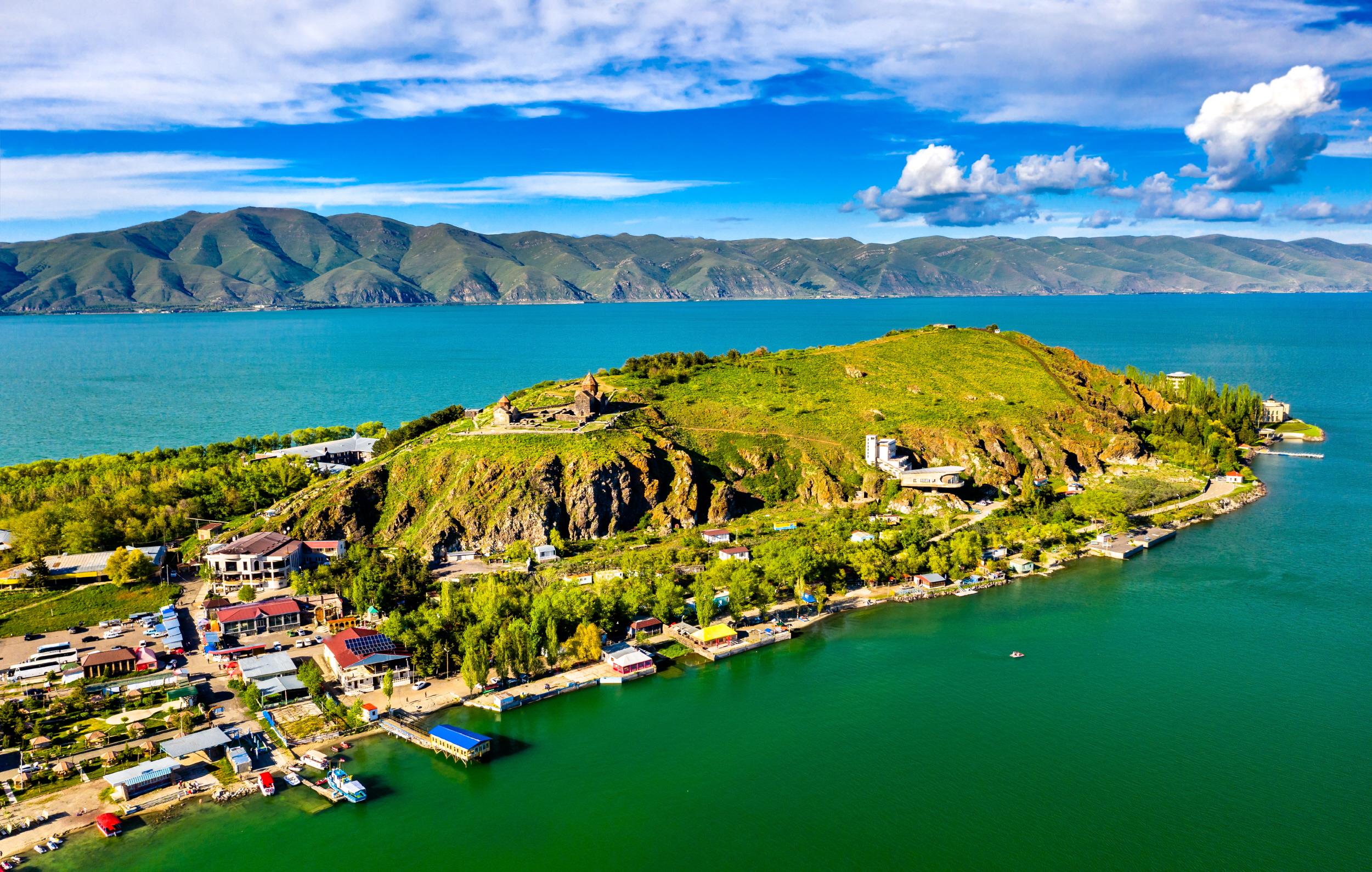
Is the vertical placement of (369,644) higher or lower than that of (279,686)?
higher

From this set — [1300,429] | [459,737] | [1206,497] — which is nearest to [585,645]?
[459,737]

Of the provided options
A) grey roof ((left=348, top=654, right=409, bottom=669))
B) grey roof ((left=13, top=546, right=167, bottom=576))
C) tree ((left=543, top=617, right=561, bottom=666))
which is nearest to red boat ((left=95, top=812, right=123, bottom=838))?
grey roof ((left=348, top=654, right=409, bottom=669))

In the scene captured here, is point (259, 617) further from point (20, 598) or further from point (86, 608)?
point (20, 598)

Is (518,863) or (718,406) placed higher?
(718,406)

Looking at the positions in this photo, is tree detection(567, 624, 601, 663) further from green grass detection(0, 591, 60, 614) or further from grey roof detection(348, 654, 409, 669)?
green grass detection(0, 591, 60, 614)

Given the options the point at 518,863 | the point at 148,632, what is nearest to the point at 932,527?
the point at 518,863

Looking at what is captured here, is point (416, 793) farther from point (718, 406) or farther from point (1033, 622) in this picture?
point (718, 406)

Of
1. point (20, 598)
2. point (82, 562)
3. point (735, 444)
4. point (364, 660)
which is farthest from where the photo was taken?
point (735, 444)
